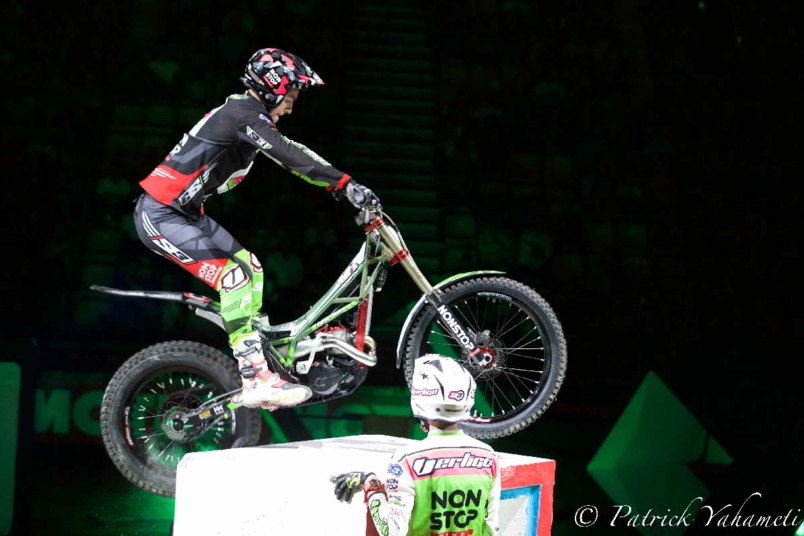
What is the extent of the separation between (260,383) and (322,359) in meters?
0.31

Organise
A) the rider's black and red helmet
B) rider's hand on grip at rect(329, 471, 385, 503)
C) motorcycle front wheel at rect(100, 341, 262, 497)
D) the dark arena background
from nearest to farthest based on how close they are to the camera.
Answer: rider's hand on grip at rect(329, 471, 385, 503) → the rider's black and red helmet → motorcycle front wheel at rect(100, 341, 262, 497) → the dark arena background

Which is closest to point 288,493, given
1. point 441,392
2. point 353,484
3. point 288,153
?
point 353,484

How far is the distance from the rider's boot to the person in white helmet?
31.0 inches

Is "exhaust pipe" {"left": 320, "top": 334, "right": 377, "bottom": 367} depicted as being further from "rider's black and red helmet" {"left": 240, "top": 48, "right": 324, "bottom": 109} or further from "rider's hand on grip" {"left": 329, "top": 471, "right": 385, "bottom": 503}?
"rider's black and red helmet" {"left": 240, "top": 48, "right": 324, "bottom": 109}

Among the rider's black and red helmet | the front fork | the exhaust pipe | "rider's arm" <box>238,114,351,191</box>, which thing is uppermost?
the rider's black and red helmet

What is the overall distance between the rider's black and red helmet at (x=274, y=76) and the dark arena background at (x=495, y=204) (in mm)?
3114

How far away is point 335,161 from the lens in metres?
7.57

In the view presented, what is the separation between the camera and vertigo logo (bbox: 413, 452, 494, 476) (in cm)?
310

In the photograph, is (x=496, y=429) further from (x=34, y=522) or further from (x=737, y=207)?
(x=737, y=207)

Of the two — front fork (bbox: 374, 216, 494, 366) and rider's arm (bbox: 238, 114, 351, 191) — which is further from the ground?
rider's arm (bbox: 238, 114, 351, 191)

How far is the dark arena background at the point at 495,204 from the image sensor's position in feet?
22.1

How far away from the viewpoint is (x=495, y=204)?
299 inches

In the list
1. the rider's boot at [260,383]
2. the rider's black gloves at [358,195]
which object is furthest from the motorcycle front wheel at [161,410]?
the rider's black gloves at [358,195]

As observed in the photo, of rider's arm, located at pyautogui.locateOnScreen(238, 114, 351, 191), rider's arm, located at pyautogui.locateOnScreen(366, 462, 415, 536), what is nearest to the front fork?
rider's arm, located at pyautogui.locateOnScreen(238, 114, 351, 191)
